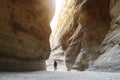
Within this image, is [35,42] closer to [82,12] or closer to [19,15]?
[19,15]

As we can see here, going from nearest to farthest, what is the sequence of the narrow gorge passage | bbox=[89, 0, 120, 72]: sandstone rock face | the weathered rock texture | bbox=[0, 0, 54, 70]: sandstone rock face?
bbox=[0, 0, 54, 70]: sandstone rock face
the narrow gorge passage
bbox=[89, 0, 120, 72]: sandstone rock face
the weathered rock texture

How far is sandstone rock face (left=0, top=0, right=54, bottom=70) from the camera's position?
31.2 feet

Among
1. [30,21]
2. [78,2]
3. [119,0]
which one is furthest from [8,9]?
[78,2]

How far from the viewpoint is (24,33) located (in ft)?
36.9

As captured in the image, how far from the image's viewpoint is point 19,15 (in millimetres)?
11016

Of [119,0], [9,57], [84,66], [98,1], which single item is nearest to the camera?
[9,57]

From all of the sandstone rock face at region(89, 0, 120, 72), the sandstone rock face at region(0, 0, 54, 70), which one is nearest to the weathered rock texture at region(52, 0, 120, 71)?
the sandstone rock face at region(89, 0, 120, 72)

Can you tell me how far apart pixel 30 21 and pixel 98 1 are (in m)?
9.68

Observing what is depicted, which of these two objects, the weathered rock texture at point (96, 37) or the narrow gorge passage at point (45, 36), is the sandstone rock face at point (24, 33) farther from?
the weathered rock texture at point (96, 37)

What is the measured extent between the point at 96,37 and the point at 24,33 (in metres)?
8.45

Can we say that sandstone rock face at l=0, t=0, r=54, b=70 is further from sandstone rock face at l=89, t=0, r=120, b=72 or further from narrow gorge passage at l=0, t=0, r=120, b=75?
sandstone rock face at l=89, t=0, r=120, b=72

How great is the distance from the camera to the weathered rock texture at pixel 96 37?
1257 centimetres

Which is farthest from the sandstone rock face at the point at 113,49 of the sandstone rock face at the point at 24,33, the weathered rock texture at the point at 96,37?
the sandstone rock face at the point at 24,33

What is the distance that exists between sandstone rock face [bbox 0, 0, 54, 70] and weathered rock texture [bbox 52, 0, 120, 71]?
469 cm
